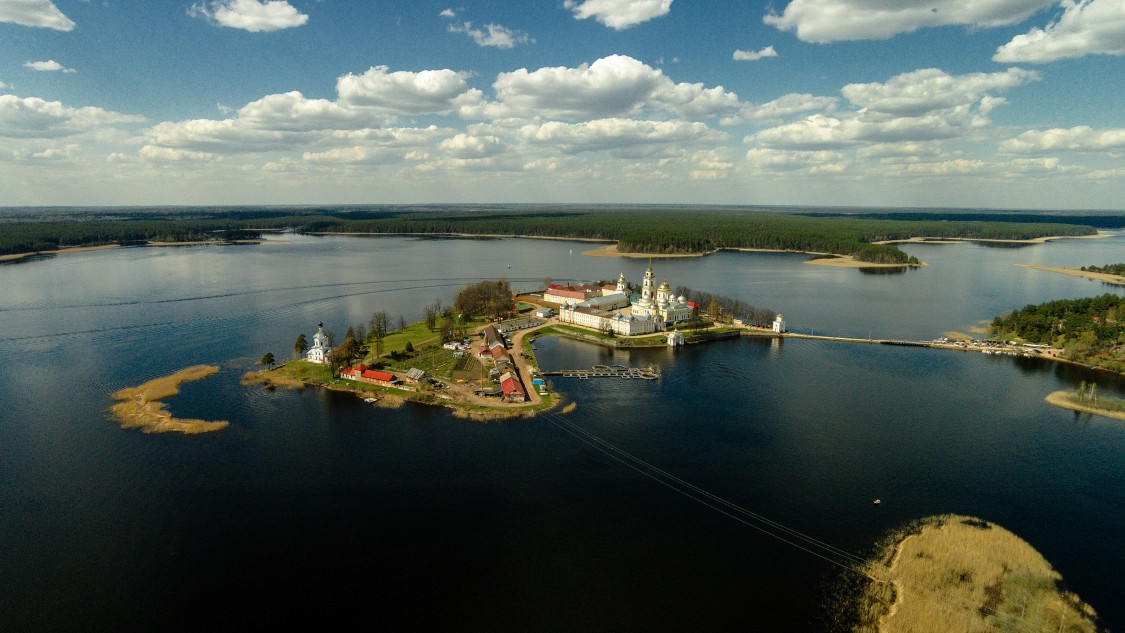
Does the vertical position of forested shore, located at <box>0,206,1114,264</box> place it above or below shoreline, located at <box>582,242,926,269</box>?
above

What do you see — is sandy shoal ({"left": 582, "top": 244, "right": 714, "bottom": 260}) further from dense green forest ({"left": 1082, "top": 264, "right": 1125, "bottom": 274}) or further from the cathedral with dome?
dense green forest ({"left": 1082, "top": 264, "right": 1125, "bottom": 274})

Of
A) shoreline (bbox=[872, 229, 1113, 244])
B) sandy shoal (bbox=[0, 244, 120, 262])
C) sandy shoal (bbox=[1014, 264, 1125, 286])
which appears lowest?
sandy shoal (bbox=[1014, 264, 1125, 286])

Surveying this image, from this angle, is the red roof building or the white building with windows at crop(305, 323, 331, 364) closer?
the red roof building

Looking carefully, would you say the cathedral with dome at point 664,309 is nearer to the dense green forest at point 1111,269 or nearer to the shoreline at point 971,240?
the dense green forest at point 1111,269

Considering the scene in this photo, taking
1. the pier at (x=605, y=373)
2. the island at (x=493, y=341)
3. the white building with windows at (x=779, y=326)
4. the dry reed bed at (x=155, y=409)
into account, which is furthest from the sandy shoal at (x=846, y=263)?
the dry reed bed at (x=155, y=409)

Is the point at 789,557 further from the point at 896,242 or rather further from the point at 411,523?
the point at 896,242

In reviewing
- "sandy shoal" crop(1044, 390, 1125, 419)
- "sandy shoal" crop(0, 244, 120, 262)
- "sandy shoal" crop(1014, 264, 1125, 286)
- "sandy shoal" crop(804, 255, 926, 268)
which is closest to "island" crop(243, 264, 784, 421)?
"sandy shoal" crop(1044, 390, 1125, 419)

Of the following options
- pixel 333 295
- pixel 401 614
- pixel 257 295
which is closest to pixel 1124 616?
pixel 401 614
